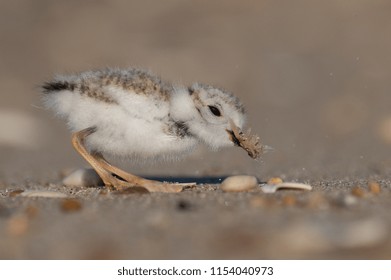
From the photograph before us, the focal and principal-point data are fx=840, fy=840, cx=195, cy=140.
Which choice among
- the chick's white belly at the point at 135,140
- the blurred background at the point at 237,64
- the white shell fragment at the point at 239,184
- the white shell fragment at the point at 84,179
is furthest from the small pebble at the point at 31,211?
the blurred background at the point at 237,64

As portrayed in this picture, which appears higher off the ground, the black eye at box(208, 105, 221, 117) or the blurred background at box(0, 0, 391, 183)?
the blurred background at box(0, 0, 391, 183)

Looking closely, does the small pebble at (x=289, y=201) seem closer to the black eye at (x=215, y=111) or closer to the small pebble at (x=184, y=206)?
the small pebble at (x=184, y=206)

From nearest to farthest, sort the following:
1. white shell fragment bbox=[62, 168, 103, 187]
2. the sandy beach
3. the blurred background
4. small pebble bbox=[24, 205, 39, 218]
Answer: the sandy beach, small pebble bbox=[24, 205, 39, 218], white shell fragment bbox=[62, 168, 103, 187], the blurred background

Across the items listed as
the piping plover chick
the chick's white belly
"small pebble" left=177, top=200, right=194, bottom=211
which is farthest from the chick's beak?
"small pebble" left=177, top=200, right=194, bottom=211

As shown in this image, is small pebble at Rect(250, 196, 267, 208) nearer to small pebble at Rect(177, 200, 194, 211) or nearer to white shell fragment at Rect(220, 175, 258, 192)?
small pebble at Rect(177, 200, 194, 211)

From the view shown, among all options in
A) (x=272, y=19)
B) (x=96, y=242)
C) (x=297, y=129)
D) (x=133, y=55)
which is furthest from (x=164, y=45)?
(x=96, y=242)

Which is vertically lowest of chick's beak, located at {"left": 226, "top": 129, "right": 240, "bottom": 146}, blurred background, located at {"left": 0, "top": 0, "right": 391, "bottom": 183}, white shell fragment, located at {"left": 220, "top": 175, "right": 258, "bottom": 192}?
white shell fragment, located at {"left": 220, "top": 175, "right": 258, "bottom": 192}

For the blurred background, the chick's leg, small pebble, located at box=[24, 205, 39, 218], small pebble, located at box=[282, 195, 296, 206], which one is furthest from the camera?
the blurred background
